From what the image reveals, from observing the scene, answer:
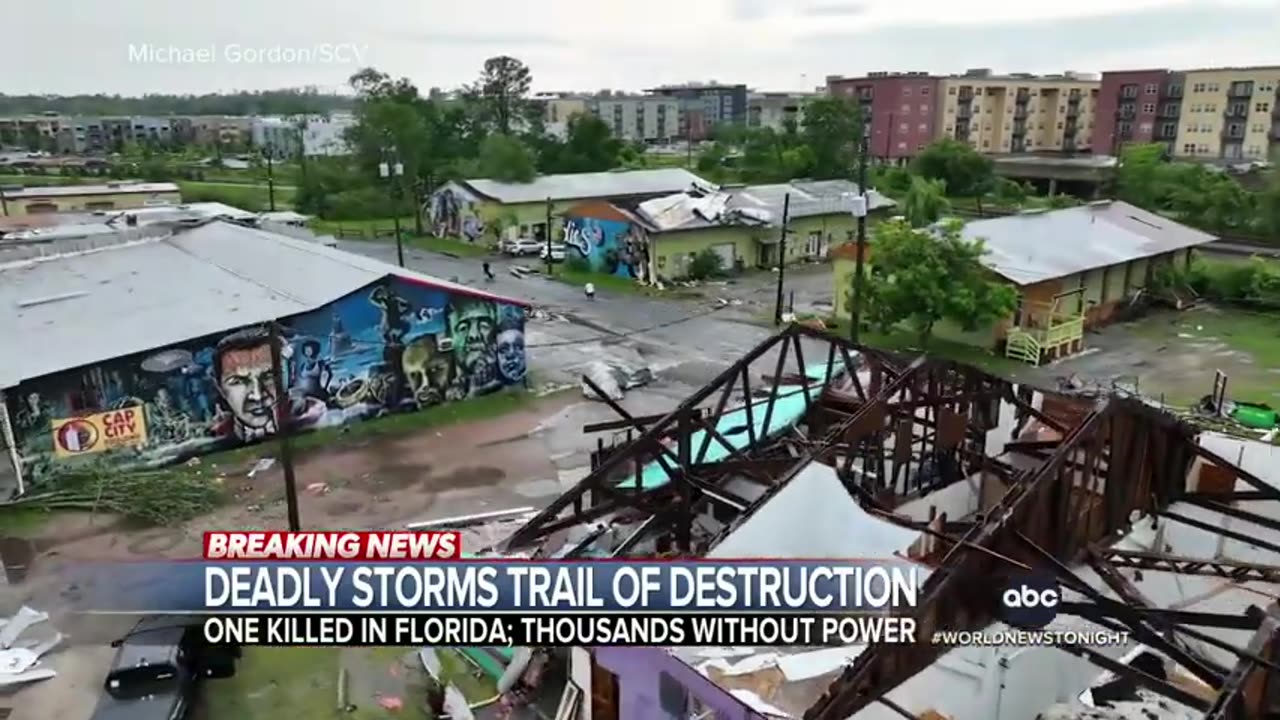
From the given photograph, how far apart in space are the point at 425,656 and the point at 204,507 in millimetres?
7569

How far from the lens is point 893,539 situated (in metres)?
11.5

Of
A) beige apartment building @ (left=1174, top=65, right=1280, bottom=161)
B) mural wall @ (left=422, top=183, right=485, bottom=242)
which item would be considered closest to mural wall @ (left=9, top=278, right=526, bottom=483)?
mural wall @ (left=422, top=183, right=485, bottom=242)

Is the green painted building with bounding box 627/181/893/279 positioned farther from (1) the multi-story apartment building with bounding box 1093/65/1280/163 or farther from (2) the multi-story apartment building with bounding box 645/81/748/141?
(2) the multi-story apartment building with bounding box 645/81/748/141

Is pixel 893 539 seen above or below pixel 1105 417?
below

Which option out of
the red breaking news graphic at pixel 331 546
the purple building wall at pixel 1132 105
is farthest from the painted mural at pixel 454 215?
the purple building wall at pixel 1132 105

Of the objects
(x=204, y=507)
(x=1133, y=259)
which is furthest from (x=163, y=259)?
(x=1133, y=259)

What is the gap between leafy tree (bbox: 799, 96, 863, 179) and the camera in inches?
2655

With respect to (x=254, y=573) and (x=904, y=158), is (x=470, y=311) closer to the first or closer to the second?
(x=254, y=573)

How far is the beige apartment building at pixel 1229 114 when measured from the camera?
71875 millimetres

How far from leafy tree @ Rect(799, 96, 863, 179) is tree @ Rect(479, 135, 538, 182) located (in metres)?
22.5

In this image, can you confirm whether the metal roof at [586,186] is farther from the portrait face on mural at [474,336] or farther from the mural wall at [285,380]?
the mural wall at [285,380]

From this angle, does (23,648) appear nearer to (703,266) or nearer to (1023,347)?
(1023,347)

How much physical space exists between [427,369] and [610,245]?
18.9m

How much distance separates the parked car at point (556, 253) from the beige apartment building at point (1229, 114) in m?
56.9
